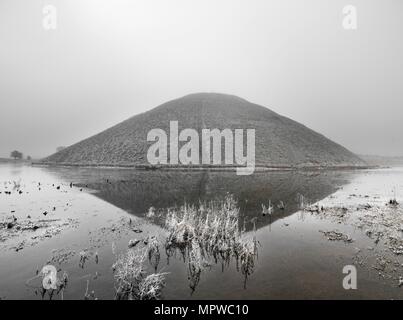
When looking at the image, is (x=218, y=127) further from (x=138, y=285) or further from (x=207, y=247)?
(x=138, y=285)

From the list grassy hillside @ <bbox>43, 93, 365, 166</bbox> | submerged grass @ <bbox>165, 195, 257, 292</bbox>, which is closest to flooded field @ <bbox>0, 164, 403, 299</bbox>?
→ submerged grass @ <bbox>165, 195, 257, 292</bbox>

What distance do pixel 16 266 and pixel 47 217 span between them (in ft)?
25.7

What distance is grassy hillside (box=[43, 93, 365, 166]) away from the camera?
7275cm

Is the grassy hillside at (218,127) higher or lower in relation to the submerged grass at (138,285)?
higher

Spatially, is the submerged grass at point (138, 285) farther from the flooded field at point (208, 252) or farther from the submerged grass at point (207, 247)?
the submerged grass at point (207, 247)

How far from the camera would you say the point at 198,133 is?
3179 inches

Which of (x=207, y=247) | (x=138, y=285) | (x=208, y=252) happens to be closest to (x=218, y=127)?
(x=207, y=247)

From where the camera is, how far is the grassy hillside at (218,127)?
239ft

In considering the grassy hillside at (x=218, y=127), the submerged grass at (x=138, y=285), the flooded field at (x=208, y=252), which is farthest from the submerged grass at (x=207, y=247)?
the grassy hillside at (x=218, y=127)

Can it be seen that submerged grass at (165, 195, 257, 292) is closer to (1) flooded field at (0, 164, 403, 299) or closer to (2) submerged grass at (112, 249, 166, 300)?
(1) flooded field at (0, 164, 403, 299)

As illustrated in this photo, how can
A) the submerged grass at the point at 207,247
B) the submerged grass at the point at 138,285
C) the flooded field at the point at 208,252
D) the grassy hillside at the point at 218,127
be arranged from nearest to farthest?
the submerged grass at the point at 138,285
the flooded field at the point at 208,252
the submerged grass at the point at 207,247
the grassy hillside at the point at 218,127

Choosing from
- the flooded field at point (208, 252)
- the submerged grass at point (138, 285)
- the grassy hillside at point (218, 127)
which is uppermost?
the grassy hillside at point (218, 127)
